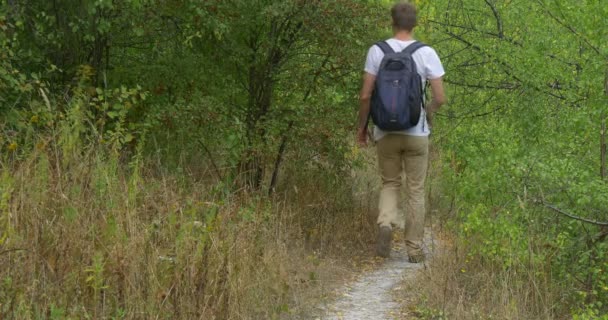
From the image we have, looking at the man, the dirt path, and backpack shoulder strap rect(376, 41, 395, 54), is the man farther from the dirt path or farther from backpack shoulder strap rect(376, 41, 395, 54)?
the dirt path

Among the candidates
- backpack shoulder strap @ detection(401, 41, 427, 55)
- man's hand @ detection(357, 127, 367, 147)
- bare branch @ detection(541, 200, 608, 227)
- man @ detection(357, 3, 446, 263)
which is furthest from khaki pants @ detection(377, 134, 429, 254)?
bare branch @ detection(541, 200, 608, 227)

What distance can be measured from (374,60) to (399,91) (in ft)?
1.06

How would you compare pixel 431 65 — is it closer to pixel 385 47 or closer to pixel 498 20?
pixel 385 47

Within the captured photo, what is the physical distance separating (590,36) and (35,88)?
12.5 feet

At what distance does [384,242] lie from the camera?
667cm

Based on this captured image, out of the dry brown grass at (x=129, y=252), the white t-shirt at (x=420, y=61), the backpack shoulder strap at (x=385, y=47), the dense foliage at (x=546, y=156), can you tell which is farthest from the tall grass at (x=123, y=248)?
the backpack shoulder strap at (x=385, y=47)

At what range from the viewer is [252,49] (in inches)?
276

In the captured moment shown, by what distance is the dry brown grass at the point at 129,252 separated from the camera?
4059 mm

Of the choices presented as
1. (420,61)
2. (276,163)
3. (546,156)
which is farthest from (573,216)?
(276,163)

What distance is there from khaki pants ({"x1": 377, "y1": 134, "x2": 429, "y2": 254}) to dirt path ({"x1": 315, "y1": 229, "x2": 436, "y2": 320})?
0.26 metres

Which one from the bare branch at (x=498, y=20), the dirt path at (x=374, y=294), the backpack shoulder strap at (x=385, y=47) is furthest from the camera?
the bare branch at (x=498, y=20)

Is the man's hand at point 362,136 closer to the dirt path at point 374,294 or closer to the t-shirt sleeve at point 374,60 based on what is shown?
the t-shirt sleeve at point 374,60

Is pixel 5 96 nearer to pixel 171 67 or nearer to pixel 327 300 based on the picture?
pixel 171 67

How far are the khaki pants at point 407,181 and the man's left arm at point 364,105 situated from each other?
143mm
